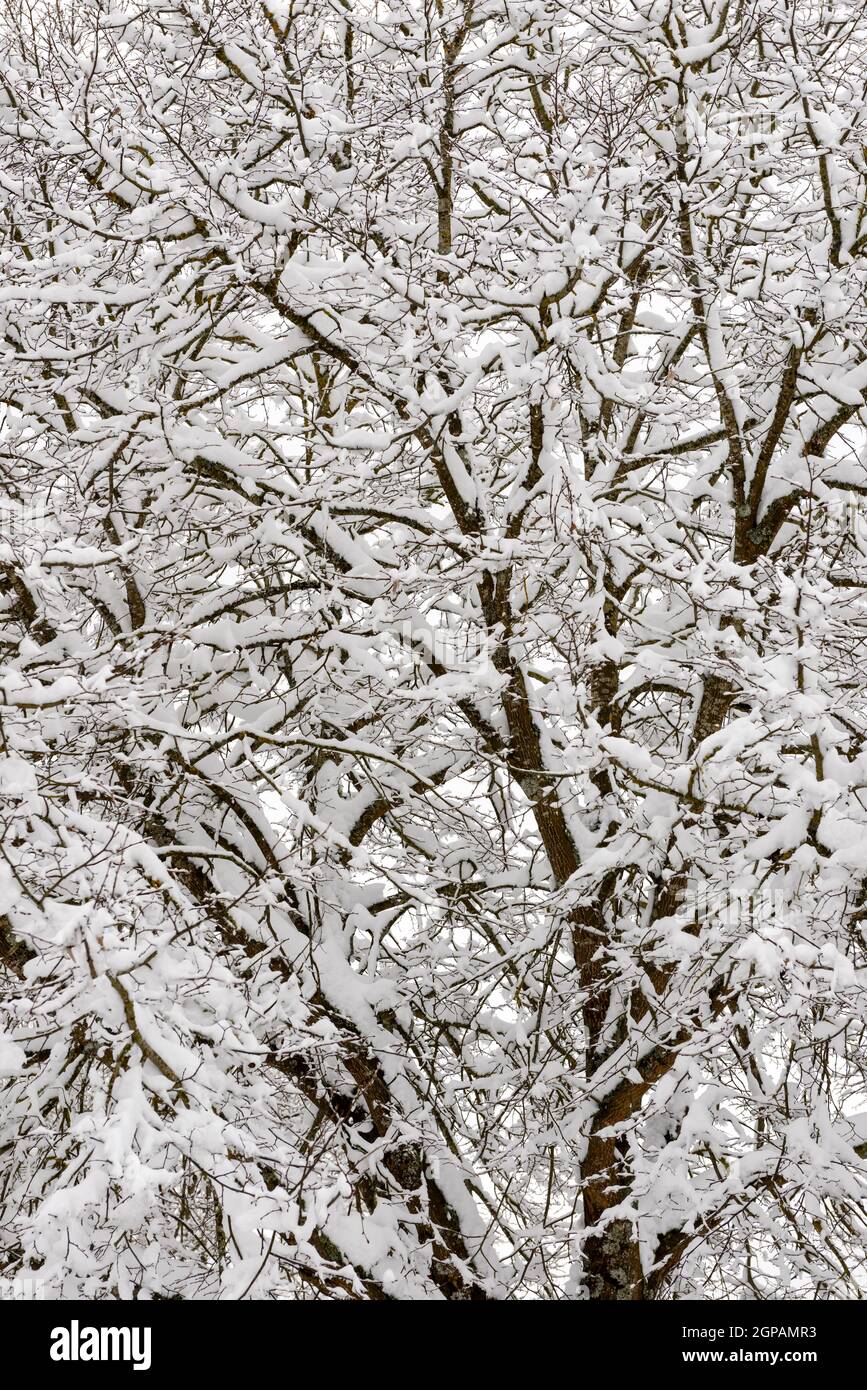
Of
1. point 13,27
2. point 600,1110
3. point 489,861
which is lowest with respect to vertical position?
point 600,1110

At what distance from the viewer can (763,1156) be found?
4652 millimetres

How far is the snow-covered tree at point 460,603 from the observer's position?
4.23m

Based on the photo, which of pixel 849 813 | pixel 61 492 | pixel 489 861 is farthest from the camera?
pixel 489 861

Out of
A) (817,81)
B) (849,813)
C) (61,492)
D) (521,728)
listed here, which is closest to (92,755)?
(61,492)

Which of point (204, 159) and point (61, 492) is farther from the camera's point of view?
point (61, 492)

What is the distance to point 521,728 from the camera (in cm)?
535

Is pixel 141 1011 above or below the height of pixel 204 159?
below

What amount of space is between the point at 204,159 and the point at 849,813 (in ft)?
11.6

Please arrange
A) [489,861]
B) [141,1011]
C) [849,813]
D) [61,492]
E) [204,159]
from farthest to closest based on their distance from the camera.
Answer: [489,861] → [61,492] → [204,159] → [849,813] → [141,1011]

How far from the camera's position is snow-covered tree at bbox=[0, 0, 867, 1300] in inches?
167

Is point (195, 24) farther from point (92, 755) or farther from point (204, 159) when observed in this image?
point (92, 755)

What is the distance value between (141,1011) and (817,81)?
4217 mm

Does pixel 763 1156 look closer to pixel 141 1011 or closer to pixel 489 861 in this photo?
pixel 489 861

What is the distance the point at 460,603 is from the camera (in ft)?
19.3
